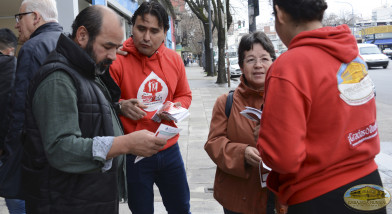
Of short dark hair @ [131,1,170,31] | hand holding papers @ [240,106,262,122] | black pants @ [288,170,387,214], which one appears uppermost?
short dark hair @ [131,1,170,31]

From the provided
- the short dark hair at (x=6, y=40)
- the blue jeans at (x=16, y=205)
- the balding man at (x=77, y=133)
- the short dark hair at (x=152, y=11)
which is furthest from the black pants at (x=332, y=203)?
the short dark hair at (x=6, y=40)

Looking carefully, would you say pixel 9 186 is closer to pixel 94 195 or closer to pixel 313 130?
pixel 94 195

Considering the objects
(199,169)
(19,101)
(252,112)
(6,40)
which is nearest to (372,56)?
(199,169)

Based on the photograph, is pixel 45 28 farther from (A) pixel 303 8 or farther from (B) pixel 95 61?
(A) pixel 303 8

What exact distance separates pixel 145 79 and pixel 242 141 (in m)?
0.89

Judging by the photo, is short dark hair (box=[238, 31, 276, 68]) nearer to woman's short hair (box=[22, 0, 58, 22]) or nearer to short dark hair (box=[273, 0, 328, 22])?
short dark hair (box=[273, 0, 328, 22])

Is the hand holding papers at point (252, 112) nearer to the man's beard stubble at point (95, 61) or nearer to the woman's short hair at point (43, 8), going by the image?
the man's beard stubble at point (95, 61)

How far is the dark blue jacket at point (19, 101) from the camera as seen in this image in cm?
262

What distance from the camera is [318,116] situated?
1.46 metres

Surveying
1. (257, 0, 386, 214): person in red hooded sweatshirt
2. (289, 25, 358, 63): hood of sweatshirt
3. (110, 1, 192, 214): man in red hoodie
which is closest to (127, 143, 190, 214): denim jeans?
(110, 1, 192, 214): man in red hoodie

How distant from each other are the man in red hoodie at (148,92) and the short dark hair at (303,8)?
4.36 feet

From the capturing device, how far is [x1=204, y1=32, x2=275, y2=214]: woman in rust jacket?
221 centimetres

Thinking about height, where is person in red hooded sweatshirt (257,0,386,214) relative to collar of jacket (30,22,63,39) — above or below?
below

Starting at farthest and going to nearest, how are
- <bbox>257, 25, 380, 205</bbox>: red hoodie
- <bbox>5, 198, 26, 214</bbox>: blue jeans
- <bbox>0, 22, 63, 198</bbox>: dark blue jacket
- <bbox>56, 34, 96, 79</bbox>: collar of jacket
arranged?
<bbox>5, 198, 26, 214</bbox>: blue jeans → <bbox>0, 22, 63, 198</bbox>: dark blue jacket → <bbox>56, 34, 96, 79</bbox>: collar of jacket → <bbox>257, 25, 380, 205</bbox>: red hoodie
